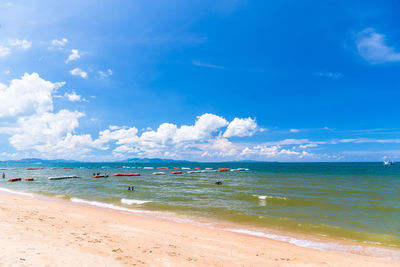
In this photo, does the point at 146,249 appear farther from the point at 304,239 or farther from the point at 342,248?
the point at 342,248

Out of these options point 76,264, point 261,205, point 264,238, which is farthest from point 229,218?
point 76,264

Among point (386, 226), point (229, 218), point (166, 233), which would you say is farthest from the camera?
point (229, 218)

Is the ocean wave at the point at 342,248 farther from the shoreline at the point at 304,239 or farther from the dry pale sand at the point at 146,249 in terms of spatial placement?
the dry pale sand at the point at 146,249

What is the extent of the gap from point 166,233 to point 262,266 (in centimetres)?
605

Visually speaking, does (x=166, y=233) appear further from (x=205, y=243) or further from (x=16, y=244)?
(x=16, y=244)

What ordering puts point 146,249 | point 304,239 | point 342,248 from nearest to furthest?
1. point 146,249
2. point 342,248
3. point 304,239

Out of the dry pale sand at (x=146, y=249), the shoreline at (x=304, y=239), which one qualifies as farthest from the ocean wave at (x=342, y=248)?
the dry pale sand at (x=146, y=249)

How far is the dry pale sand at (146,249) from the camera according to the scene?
6969mm

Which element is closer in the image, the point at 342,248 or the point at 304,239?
the point at 342,248

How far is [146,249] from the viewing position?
899 cm

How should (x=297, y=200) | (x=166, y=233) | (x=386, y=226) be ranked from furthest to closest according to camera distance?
1. (x=297, y=200)
2. (x=386, y=226)
3. (x=166, y=233)

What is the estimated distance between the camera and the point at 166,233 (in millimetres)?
12352

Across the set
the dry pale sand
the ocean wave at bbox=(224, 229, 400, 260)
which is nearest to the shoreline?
the ocean wave at bbox=(224, 229, 400, 260)

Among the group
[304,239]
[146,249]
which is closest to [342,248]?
[304,239]
